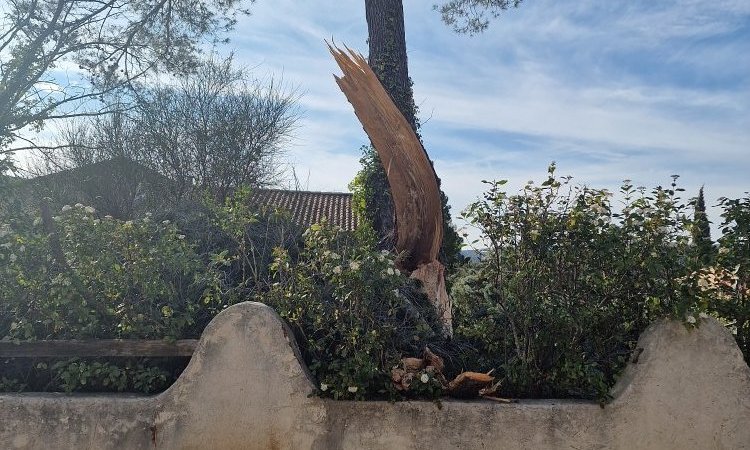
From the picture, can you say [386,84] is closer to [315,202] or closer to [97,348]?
[97,348]

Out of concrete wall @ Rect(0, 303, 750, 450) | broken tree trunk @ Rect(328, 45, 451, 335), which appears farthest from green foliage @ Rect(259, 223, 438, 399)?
broken tree trunk @ Rect(328, 45, 451, 335)

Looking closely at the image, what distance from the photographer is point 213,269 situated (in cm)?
470

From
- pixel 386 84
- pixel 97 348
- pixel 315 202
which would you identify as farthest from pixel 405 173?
pixel 315 202

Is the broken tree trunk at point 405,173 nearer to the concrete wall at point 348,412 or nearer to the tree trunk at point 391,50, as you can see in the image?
the concrete wall at point 348,412

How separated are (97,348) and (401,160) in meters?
2.74

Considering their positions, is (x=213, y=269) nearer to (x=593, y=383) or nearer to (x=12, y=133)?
(x=593, y=383)

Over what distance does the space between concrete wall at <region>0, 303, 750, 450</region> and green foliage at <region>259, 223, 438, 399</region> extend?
0.19m

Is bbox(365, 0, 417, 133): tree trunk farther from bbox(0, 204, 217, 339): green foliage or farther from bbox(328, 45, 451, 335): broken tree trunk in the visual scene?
bbox(0, 204, 217, 339): green foliage

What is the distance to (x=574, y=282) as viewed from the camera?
13.6 ft

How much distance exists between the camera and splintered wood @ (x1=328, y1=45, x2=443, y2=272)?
512cm

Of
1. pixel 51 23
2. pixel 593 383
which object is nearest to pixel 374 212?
pixel 593 383

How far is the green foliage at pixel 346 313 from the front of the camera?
3865 mm

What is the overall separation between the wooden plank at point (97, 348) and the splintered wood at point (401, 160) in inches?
84.6

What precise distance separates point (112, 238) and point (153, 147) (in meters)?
10.6
